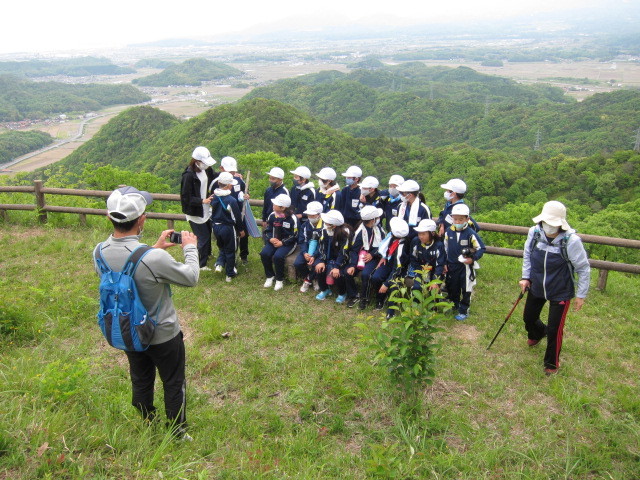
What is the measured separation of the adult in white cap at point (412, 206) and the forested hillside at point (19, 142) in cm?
5771

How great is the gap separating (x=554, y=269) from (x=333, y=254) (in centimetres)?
272

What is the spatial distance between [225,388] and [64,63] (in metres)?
181

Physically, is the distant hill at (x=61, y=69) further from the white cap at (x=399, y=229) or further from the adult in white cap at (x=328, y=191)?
the white cap at (x=399, y=229)

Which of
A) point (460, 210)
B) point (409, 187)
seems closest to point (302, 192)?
point (409, 187)

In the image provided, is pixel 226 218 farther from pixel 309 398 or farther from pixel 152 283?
pixel 152 283

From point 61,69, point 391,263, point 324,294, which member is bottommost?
point 324,294

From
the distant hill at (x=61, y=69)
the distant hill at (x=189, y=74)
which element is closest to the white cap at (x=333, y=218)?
the distant hill at (x=189, y=74)

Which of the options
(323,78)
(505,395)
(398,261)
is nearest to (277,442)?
(505,395)

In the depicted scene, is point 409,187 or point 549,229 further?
point 409,187

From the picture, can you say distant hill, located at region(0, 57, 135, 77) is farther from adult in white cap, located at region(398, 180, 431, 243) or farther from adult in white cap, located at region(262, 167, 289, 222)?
adult in white cap, located at region(398, 180, 431, 243)

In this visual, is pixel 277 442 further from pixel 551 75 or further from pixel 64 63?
pixel 64 63

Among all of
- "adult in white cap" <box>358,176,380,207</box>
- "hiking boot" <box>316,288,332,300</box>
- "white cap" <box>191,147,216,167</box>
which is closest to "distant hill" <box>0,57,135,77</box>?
"white cap" <box>191,147,216,167</box>

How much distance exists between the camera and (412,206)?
6062 mm

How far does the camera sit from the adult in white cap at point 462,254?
17.4ft
